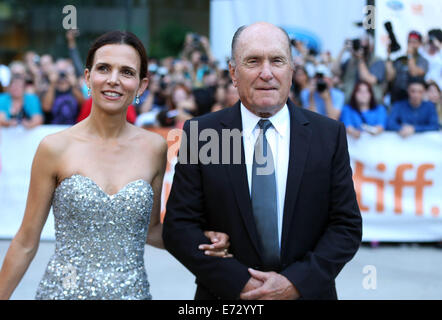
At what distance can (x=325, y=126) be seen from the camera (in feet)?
8.93

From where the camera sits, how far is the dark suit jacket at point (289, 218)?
2.54 m

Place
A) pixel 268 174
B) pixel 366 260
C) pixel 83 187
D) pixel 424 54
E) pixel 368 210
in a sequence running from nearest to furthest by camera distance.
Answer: pixel 268 174
pixel 83 187
pixel 366 260
pixel 368 210
pixel 424 54

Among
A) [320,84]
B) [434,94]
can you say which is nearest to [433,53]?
[434,94]

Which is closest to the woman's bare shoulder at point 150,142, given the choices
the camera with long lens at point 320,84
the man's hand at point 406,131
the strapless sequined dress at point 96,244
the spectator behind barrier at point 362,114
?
the strapless sequined dress at point 96,244

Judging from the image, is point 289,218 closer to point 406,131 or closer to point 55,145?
point 55,145

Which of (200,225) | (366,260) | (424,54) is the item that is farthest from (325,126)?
(424,54)

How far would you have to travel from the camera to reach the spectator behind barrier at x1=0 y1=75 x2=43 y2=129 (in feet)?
24.3

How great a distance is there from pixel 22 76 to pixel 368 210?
4.43 metres

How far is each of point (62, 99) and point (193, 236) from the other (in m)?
5.53

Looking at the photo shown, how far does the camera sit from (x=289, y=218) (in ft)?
Result: 8.42

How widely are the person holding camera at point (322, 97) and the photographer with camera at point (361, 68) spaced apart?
Answer: 0.60 ft

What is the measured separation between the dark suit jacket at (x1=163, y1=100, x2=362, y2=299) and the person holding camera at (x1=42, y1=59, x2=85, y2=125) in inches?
206

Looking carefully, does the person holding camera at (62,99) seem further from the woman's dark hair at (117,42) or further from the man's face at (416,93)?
the woman's dark hair at (117,42)
